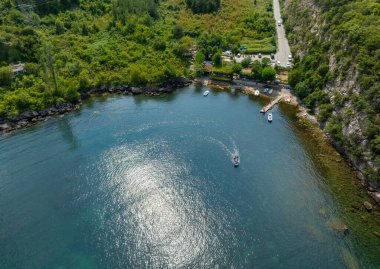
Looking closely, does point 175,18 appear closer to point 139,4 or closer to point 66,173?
point 139,4

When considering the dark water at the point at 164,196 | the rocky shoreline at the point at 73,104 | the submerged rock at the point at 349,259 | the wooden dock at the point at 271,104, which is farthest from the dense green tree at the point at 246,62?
the submerged rock at the point at 349,259

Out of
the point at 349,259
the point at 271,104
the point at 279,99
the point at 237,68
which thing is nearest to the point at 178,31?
the point at 237,68

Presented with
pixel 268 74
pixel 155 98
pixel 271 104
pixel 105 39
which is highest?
pixel 105 39

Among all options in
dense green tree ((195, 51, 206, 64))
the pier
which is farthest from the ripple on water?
dense green tree ((195, 51, 206, 64))

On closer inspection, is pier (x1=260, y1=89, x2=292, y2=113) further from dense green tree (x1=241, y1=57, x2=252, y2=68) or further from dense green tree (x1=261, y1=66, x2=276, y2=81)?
dense green tree (x1=241, y1=57, x2=252, y2=68)

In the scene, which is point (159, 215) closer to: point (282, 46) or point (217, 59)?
point (217, 59)

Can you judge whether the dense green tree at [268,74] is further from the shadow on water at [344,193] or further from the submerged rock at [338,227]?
the submerged rock at [338,227]

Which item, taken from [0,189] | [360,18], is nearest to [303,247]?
[0,189]
